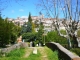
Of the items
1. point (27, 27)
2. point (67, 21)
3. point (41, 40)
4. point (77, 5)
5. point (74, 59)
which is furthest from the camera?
point (27, 27)

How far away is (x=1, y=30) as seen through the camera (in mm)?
41469

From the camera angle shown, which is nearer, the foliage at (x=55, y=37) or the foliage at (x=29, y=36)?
the foliage at (x=55, y=37)

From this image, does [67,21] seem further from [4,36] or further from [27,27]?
[27,27]

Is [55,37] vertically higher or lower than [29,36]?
higher

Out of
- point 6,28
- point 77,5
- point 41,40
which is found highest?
point 77,5

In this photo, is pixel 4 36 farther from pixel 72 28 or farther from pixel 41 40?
pixel 41 40

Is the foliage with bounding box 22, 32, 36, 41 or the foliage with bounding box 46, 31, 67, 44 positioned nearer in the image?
the foliage with bounding box 46, 31, 67, 44

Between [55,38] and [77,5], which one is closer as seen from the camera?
[77,5]

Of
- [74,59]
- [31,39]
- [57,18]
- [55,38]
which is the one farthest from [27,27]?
[74,59]

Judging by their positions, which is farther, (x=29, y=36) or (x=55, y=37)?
(x=29, y=36)

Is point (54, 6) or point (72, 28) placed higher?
point (54, 6)

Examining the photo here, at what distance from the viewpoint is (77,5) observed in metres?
28.6

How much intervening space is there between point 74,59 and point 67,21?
2211 centimetres

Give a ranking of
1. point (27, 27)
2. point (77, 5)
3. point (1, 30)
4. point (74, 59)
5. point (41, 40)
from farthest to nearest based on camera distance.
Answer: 1. point (27, 27)
2. point (41, 40)
3. point (1, 30)
4. point (77, 5)
5. point (74, 59)
